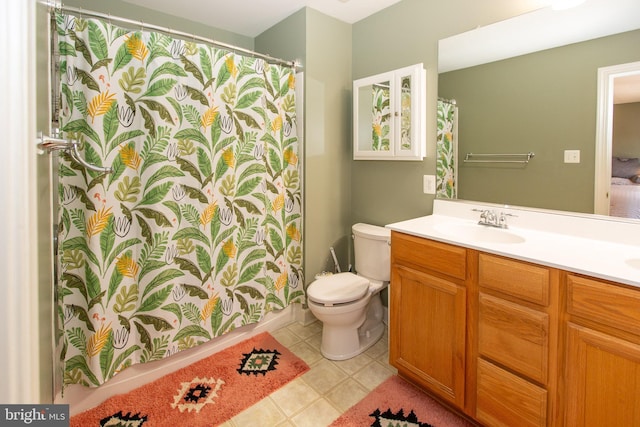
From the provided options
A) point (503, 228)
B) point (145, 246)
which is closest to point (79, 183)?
point (145, 246)

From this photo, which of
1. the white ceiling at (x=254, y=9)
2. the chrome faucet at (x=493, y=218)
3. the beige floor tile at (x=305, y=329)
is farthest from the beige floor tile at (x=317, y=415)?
the white ceiling at (x=254, y=9)

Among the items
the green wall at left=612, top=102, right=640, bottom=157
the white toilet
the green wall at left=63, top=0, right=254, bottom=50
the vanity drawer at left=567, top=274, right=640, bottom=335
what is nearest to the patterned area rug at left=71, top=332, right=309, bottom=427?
the white toilet

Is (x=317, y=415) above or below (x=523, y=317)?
below

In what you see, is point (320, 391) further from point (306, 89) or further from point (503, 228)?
point (306, 89)

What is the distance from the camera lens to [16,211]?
2.33 ft

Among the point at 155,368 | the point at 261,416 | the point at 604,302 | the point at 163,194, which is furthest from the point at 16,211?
the point at 604,302

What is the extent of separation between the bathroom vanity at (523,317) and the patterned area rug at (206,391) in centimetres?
72

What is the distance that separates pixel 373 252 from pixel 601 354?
1332mm

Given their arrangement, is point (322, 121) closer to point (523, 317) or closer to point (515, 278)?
point (515, 278)

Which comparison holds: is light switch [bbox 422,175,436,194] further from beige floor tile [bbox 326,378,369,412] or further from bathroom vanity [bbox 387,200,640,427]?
beige floor tile [bbox 326,378,369,412]

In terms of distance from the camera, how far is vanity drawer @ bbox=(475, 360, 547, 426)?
126 cm

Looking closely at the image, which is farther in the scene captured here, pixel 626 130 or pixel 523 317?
pixel 626 130

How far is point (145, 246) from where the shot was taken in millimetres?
1790

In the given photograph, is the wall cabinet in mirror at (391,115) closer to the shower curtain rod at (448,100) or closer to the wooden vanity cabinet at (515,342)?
the shower curtain rod at (448,100)
